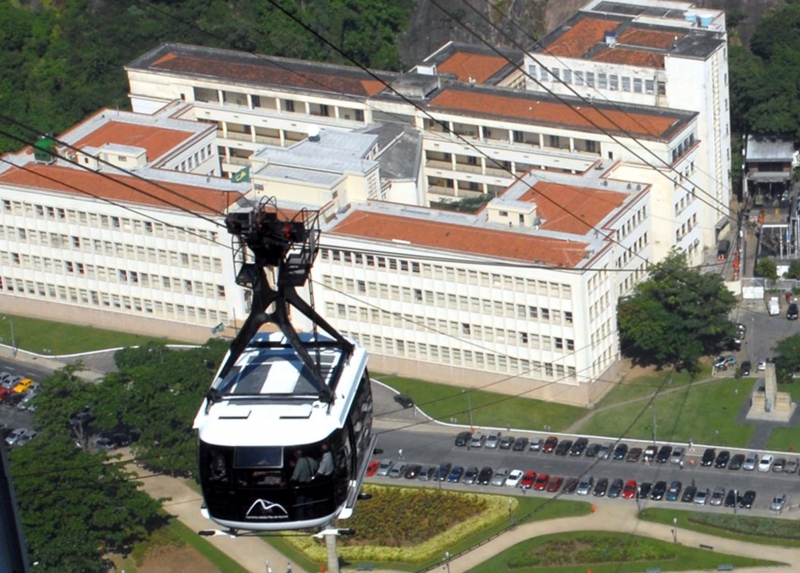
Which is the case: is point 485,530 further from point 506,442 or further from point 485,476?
point 506,442

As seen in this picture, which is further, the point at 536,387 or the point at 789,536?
the point at 536,387

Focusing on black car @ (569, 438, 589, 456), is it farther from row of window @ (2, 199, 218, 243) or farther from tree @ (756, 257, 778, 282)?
row of window @ (2, 199, 218, 243)

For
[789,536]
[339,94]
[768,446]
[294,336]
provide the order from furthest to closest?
[339,94] → [768,446] → [789,536] → [294,336]

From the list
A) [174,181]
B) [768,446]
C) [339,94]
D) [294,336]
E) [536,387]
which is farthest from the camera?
[339,94]

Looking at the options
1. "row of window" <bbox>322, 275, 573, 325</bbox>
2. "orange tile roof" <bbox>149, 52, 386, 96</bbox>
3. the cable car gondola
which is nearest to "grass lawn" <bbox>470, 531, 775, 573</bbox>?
"row of window" <bbox>322, 275, 573, 325</bbox>

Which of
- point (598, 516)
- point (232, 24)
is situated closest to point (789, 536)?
point (598, 516)

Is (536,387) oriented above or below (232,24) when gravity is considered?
below

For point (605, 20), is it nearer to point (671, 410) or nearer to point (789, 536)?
point (671, 410)
